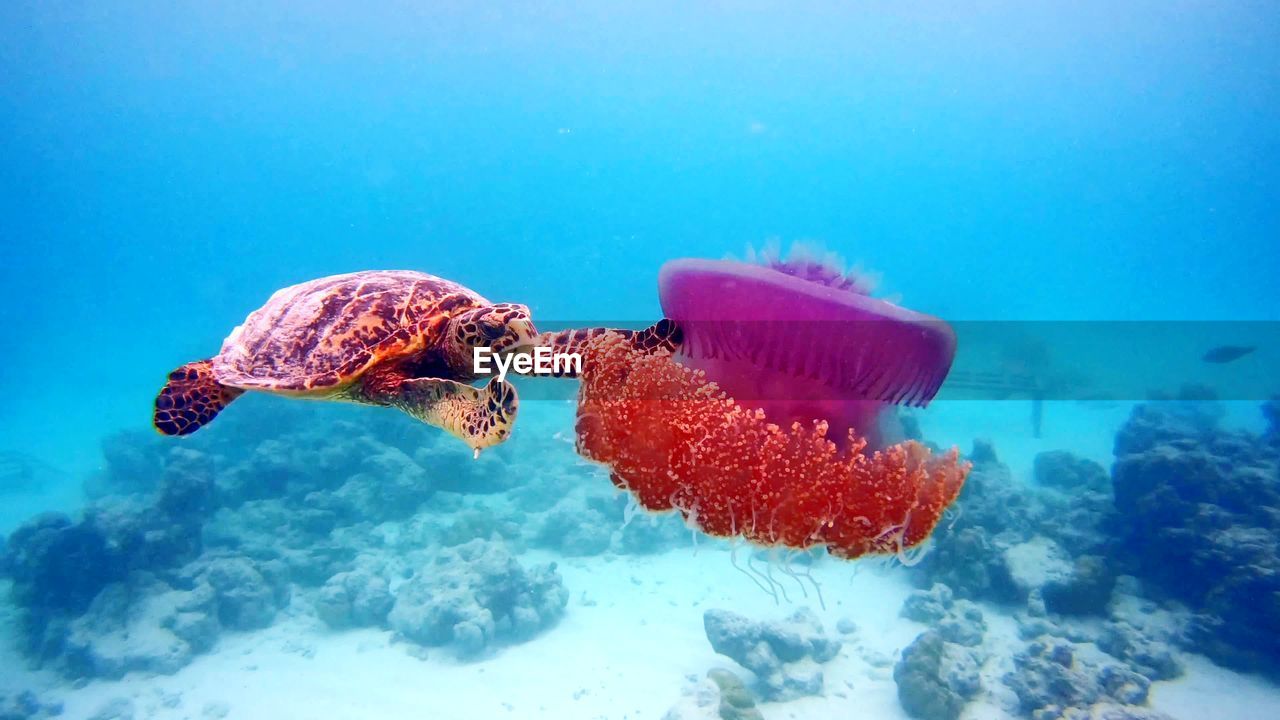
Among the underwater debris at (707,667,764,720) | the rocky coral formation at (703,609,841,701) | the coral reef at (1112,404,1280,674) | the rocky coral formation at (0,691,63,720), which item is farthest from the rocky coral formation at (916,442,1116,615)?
the rocky coral formation at (0,691,63,720)

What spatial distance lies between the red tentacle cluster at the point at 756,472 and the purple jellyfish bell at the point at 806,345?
0.24m

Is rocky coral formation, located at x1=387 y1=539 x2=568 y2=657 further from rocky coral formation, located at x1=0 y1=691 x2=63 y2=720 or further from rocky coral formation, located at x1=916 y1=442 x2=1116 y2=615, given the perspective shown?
rocky coral formation, located at x1=916 y1=442 x2=1116 y2=615

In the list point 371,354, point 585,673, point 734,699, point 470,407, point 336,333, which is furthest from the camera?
point 585,673

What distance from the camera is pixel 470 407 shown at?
3.58 m

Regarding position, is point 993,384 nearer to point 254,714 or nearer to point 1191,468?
point 1191,468

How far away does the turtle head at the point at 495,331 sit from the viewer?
372 centimetres

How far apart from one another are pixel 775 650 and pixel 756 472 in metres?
9.15

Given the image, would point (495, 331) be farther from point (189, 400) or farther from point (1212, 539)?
point (1212, 539)

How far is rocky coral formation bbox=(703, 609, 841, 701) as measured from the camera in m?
9.65

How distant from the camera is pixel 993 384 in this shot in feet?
67.3

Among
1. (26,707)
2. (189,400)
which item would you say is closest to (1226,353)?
(189,400)

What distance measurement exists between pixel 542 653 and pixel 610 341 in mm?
10374

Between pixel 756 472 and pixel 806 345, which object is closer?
pixel 756 472

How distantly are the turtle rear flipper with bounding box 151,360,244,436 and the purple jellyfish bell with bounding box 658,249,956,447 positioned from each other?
13.5 ft
